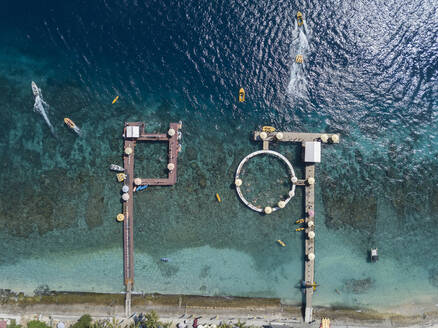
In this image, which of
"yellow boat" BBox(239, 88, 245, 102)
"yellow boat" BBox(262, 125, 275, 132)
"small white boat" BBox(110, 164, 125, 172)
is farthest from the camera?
"yellow boat" BBox(239, 88, 245, 102)

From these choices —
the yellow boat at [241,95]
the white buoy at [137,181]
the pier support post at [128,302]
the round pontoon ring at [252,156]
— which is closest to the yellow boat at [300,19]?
the yellow boat at [241,95]

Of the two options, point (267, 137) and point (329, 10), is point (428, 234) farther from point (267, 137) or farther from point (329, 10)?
point (329, 10)

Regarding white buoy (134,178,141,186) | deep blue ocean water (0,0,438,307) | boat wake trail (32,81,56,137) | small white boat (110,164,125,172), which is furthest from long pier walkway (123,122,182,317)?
boat wake trail (32,81,56,137)

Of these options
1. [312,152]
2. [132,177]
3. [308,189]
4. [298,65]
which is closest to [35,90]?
[132,177]

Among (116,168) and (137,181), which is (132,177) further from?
(116,168)

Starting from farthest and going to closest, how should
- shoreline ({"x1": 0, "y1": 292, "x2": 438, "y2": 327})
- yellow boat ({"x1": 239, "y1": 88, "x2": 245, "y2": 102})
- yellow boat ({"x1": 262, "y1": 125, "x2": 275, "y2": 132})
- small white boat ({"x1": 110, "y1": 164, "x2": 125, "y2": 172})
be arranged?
yellow boat ({"x1": 239, "y1": 88, "x2": 245, "y2": 102}) < yellow boat ({"x1": 262, "y1": 125, "x2": 275, "y2": 132}) < small white boat ({"x1": 110, "y1": 164, "x2": 125, "y2": 172}) < shoreline ({"x1": 0, "y1": 292, "x2": 438, "y2": 327})

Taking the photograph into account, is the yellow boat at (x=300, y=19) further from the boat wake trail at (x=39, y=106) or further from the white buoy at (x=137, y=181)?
the boat wake trail at (x=39, y=106)

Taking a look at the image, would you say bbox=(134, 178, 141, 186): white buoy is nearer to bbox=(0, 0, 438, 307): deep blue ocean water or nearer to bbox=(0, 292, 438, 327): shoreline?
bbox=(0, 0, 438, 307): deep blue ocean water
